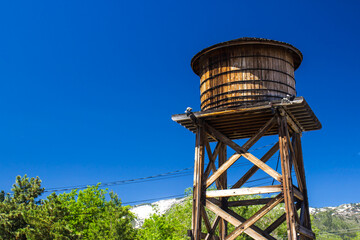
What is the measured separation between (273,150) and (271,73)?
2.72 m

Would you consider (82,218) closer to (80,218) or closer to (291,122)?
(80,218)

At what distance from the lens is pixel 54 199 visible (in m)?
32.5

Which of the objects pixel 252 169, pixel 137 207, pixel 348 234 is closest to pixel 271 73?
pixel 252 169

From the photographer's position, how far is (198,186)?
43.5 ft

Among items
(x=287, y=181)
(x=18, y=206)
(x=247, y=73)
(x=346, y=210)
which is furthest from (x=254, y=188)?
(x=346, y=210)

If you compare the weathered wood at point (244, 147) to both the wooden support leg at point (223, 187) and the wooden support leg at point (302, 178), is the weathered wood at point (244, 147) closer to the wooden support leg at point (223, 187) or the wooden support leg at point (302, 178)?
the wooden support leg at point (302, 178)

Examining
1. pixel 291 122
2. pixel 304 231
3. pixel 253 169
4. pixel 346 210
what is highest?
pixel 346 210

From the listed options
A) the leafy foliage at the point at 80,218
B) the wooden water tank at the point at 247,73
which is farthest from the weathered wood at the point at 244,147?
the leafy foliage at the point at 80,218

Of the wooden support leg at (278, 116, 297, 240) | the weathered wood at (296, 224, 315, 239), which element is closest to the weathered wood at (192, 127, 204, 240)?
the wooden support leg at (278, 116, 297, 240)

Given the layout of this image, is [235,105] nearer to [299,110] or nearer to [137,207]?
[299,110]

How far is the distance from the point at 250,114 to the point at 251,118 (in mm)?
434

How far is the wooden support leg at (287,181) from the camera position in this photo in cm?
1164

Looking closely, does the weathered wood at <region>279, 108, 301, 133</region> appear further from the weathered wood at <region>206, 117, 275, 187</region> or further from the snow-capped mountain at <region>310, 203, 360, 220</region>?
the snow-capped mountain at <region>310, 203, 360, 220</region>

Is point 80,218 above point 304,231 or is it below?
above
